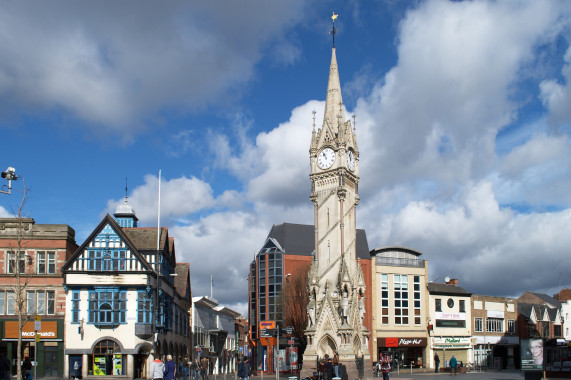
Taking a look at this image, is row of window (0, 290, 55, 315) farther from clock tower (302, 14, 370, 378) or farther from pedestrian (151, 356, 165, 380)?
Result: pedestrian (151, 356, 165, 380)

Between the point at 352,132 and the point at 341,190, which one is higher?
the point at 352,132

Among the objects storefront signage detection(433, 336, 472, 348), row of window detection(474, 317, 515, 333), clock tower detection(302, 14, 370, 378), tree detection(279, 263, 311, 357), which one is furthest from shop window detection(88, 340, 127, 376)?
row of window detection(474, 317, 515, 333)

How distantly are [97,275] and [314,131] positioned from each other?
20.9 m

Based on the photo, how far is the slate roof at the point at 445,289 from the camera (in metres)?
73.2

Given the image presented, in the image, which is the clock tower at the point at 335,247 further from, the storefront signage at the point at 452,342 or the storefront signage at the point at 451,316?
the storefront signage at the point at 451,316

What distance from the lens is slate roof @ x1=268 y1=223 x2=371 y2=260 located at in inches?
3095

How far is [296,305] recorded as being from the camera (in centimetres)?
Result: 7081

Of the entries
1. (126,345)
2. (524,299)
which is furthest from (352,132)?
(524,299)

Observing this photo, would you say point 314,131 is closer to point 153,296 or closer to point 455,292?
point 153,296

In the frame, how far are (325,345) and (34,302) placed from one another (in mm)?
22427

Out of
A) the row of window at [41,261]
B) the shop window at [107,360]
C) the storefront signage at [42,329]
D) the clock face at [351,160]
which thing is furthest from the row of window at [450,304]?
the row of window at [41,261]

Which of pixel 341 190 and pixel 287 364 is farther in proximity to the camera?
pixel 287 364

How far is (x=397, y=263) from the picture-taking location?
7312cm

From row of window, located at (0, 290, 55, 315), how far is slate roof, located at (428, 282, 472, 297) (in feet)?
138
